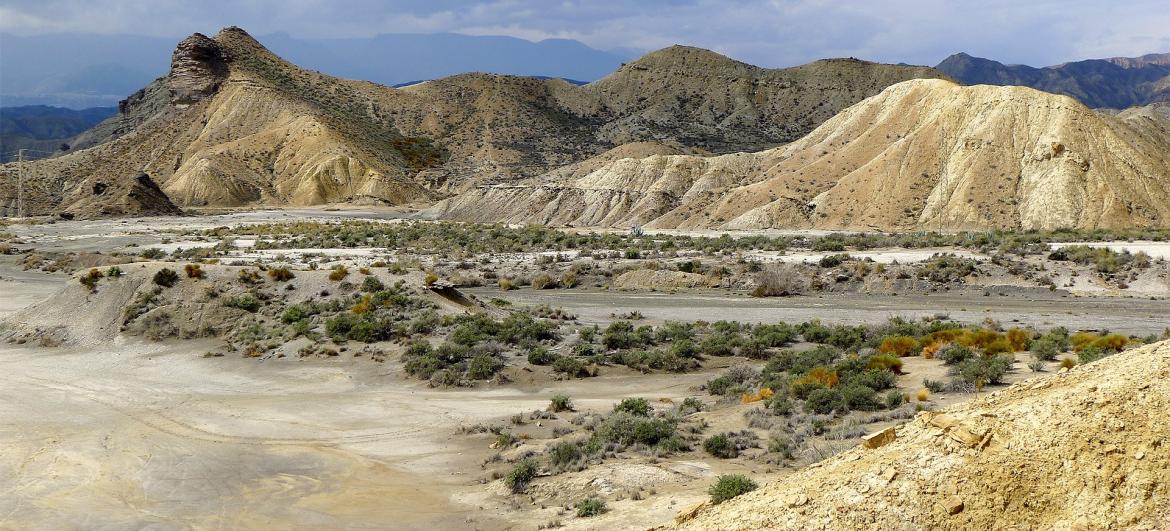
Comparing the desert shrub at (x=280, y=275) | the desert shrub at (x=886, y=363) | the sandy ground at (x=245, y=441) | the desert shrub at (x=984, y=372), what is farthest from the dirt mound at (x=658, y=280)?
the desert shrub at (x=984, y=372)

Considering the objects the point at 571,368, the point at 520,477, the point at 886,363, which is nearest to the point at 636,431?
the point at 520,477

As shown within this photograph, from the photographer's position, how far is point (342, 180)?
114250 mm

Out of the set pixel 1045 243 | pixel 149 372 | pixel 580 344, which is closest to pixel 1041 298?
pixel 1045 243

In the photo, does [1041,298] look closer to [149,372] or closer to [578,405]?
[578,405]

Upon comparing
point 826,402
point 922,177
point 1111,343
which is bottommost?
point 826,402

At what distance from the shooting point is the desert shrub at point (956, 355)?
19.5m

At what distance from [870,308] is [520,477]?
79.9 ft

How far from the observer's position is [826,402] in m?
16.8

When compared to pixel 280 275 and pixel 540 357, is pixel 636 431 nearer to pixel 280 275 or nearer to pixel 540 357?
pixel 540 357

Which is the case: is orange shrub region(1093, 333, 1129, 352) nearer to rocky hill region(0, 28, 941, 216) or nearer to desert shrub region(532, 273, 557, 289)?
desert shrub region(532, 273, 557, 289)

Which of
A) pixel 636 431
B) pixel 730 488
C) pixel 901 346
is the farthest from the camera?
pixel 901 346

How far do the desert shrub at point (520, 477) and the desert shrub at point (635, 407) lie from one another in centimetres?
379

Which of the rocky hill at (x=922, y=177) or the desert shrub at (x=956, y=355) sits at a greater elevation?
the rocky hill at (x=922, y=177)

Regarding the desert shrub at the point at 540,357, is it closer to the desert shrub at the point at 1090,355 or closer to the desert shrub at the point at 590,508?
the desert shrub at the point at 590,508
